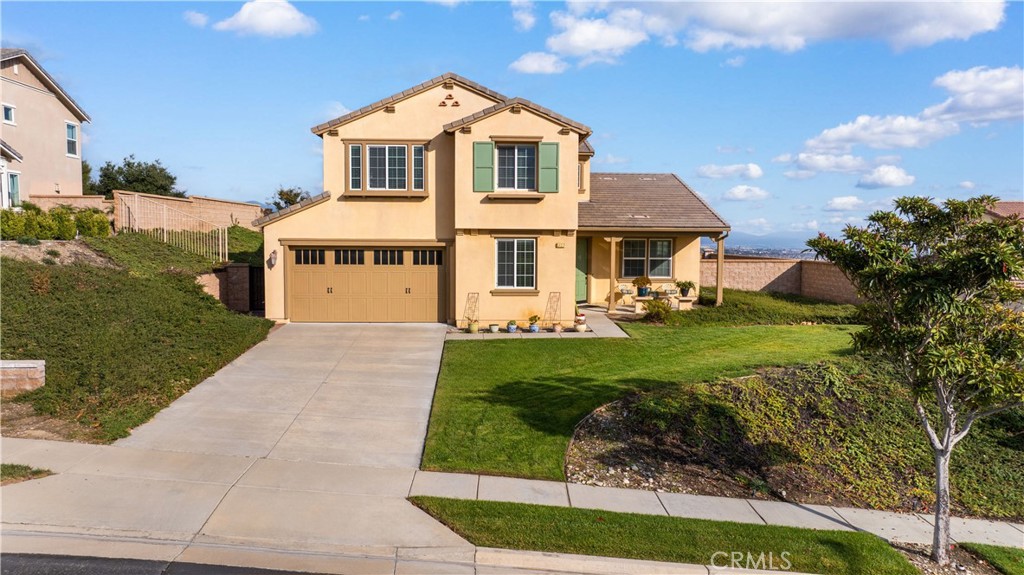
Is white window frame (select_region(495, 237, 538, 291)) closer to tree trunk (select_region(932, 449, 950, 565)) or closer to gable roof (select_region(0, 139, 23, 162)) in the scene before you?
tree trunk (select_region(932, 449, 950, 565))

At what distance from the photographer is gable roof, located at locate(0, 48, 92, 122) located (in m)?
26.7

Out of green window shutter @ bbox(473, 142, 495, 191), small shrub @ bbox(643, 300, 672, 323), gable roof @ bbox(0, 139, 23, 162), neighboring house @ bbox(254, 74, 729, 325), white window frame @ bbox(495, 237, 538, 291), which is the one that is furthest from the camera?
gable roof @ bbox(0, 139, 23, 162)

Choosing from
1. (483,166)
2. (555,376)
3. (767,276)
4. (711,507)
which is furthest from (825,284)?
(711,507)

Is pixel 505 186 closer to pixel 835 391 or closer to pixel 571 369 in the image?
pixel 571 369

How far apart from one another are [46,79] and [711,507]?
33202 mm

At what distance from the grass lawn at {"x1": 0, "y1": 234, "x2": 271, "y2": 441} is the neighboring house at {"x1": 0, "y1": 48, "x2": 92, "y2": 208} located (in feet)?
33.8

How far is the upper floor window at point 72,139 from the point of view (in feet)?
100

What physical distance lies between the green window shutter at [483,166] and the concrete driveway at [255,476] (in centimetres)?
693

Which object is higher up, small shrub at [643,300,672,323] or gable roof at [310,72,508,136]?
gable roof at [310,72,508,136]

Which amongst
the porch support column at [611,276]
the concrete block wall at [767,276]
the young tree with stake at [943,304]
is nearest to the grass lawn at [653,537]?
the young tree with stake at [943,304]

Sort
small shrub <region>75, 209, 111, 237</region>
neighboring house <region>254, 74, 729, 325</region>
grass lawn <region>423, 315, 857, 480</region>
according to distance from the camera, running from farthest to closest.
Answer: small shrub <region>75, 209, 111, 237</region> < neighboring house <region>254, 74, 729, 325</region> < grass lawn <region>423, 315, 857, 480</region>

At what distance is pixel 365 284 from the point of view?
1967cm

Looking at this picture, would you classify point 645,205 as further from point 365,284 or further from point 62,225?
point 62,225

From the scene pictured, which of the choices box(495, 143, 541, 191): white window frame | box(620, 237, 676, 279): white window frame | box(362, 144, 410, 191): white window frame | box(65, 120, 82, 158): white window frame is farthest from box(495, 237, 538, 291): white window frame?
box(65, 120, 82, 158): white window frame
